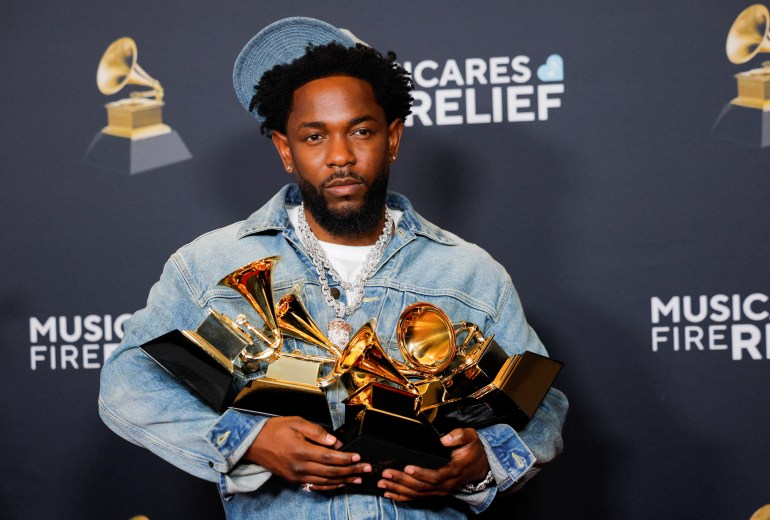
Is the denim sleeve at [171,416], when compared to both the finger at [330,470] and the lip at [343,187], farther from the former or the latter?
the lip at [343,187]

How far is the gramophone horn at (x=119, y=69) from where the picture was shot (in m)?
2.53

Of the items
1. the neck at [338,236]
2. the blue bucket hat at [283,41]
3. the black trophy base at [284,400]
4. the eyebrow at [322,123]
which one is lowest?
the black trophy base at [284,400]

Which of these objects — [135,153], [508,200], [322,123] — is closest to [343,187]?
[322,123]

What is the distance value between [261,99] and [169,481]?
3.49ft

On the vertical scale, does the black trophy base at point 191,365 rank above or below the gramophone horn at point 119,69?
below

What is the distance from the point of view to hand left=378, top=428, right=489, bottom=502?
5.02ft

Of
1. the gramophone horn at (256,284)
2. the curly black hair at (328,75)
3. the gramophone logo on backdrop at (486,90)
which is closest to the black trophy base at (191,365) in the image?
the gramophone horn at (256,284)

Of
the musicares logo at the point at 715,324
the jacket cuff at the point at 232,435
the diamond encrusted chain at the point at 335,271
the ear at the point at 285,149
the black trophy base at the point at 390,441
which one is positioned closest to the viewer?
the black trophy base at the point at 390,441

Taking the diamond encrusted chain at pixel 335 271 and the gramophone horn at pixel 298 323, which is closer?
the gramophone horn at pixel 298 323

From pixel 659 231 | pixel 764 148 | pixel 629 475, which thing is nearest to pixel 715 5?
pixel 764 148

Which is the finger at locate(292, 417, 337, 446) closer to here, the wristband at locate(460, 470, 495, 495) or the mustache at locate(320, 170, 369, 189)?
the wristband at locate(460, 470, 495, 495)

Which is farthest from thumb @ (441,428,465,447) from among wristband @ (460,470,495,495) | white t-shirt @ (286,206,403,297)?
white t-shirt @ (286,206,403,297)

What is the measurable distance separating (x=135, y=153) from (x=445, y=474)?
1352mm

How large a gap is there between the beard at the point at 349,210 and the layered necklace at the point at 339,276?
0.10 ft
